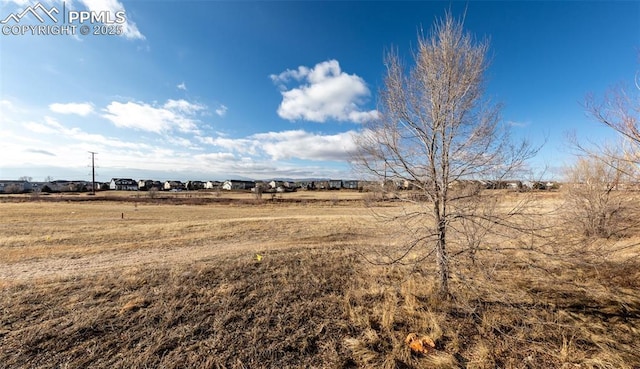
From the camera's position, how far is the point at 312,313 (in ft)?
17.7

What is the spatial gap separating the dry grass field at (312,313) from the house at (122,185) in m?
125

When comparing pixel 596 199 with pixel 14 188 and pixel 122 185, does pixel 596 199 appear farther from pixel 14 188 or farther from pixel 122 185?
pixel 122 185

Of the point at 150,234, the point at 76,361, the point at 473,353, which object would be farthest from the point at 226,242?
the point at 473,353

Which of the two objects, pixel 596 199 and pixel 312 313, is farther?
pixel 596 199

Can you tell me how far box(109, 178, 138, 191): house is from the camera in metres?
110

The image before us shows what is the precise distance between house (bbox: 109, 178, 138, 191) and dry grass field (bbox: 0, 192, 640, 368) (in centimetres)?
12474

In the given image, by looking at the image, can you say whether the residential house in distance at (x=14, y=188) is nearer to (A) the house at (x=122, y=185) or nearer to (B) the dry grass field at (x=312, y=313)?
(A) the house at (x=122, y=185)

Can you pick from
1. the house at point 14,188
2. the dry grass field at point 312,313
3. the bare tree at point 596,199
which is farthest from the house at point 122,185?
the bare tree at point 596,199

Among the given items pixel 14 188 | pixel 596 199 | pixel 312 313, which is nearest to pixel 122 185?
pixel 14 188

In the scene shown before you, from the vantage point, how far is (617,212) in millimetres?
9477

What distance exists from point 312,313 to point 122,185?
136697mm

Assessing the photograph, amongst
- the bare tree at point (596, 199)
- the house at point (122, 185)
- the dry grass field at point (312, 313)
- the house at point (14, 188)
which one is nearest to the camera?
the dry grass field at point (312, 313)

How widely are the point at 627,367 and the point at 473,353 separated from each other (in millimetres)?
2072

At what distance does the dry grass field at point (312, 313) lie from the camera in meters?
3.93
